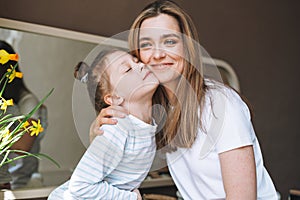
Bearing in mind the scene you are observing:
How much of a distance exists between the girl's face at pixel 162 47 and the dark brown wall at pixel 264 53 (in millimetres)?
1033

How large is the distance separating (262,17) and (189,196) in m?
1.90

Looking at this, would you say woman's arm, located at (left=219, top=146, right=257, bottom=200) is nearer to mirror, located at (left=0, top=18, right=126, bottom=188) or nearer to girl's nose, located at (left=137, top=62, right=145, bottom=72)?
girl's nose, located at (left=137, top=62, right=145, bottom=72)

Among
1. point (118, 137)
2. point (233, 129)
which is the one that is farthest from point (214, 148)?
point (118, 137)

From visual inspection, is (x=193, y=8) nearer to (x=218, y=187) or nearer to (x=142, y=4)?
(x=142, y=4)

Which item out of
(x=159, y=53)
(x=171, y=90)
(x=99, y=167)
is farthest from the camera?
(x=171, y=90)

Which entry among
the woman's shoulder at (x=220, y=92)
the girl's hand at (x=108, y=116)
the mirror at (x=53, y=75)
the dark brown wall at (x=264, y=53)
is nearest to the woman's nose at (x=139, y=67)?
the girl's hand at (x=108, y=116)

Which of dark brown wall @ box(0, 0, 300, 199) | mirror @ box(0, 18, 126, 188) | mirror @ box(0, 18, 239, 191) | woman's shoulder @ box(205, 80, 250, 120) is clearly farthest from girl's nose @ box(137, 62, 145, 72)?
dark brown wall @ box(0, 0, 300, 199)

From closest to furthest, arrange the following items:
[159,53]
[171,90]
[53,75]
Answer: [159,53] < [171,90] < [53,75]

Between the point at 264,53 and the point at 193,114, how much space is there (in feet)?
6.18

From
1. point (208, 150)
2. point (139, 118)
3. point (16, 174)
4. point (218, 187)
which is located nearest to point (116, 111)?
point (139, 118)

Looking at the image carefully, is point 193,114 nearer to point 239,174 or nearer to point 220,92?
point 220,92

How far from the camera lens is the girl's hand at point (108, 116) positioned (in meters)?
1.31

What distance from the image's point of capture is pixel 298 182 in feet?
11.1

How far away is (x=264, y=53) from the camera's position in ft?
10.4
